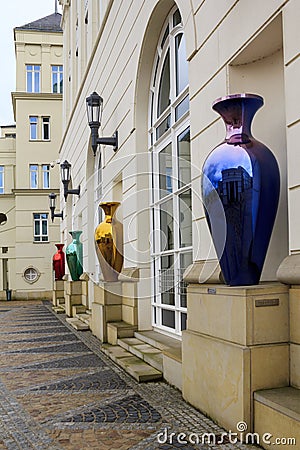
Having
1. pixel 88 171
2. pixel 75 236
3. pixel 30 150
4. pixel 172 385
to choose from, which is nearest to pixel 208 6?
pixel 172 385

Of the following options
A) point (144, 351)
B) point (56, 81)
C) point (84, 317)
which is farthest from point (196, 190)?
point (56, 81)

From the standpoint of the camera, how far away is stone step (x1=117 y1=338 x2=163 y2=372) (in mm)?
5516

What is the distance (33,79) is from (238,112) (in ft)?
78.0

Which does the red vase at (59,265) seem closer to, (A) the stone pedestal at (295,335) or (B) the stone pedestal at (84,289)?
(B) the stone pedestal at (84,289)

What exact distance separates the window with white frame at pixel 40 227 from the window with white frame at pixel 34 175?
4.28 feet

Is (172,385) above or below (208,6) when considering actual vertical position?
below

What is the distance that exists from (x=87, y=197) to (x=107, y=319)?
5914mm

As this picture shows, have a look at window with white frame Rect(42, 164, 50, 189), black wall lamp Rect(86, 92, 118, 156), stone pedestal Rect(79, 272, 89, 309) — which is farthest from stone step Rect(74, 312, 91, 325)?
window with white frame Rect(42, 164, 50, 189)

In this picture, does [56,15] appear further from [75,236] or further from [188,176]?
[188,176]

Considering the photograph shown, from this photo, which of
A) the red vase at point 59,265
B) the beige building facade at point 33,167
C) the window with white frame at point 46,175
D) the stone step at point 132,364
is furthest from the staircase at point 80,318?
the window with white frame at point 46,175

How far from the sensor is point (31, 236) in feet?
84.5

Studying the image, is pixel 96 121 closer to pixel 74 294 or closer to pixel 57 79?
pixel 74 294

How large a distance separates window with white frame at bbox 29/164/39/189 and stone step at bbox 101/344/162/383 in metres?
19.3

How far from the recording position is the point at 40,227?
25.9 meters
